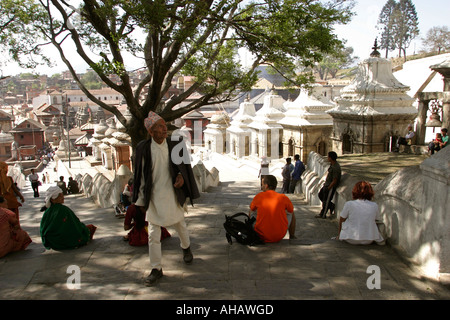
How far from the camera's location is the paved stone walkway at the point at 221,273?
3.58 m

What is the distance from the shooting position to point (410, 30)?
63.2 metres

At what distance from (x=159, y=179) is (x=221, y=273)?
1.20 meters

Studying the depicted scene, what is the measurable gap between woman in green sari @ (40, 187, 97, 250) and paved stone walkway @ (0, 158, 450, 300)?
0.12 meters

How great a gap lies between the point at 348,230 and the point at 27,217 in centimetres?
829

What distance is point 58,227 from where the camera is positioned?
4.81 meters

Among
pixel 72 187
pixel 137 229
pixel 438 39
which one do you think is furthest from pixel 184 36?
pixel 438 39

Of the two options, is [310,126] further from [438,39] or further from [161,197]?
[438,39]

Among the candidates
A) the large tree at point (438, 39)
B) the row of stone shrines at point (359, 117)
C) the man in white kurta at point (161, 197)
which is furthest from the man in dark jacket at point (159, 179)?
the large tree at point (438, 39)

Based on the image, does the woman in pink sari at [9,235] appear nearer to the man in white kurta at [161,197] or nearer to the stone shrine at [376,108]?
the man in white kurta at [161,197]

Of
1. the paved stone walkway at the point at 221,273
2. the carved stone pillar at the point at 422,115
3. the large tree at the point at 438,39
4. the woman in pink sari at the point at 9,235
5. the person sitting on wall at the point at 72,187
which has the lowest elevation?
the person sitting on wall at the point at 72,187

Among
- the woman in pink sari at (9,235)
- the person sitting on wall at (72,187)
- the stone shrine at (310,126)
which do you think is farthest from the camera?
the stone shrine at (310,126)

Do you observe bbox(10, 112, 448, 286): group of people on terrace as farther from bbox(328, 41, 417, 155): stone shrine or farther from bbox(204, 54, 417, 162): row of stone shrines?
bbox(328, 41, 417, 155): stone shrine

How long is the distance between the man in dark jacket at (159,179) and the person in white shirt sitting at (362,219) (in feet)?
6.67

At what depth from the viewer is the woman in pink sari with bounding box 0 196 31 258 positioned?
15.7 feet
